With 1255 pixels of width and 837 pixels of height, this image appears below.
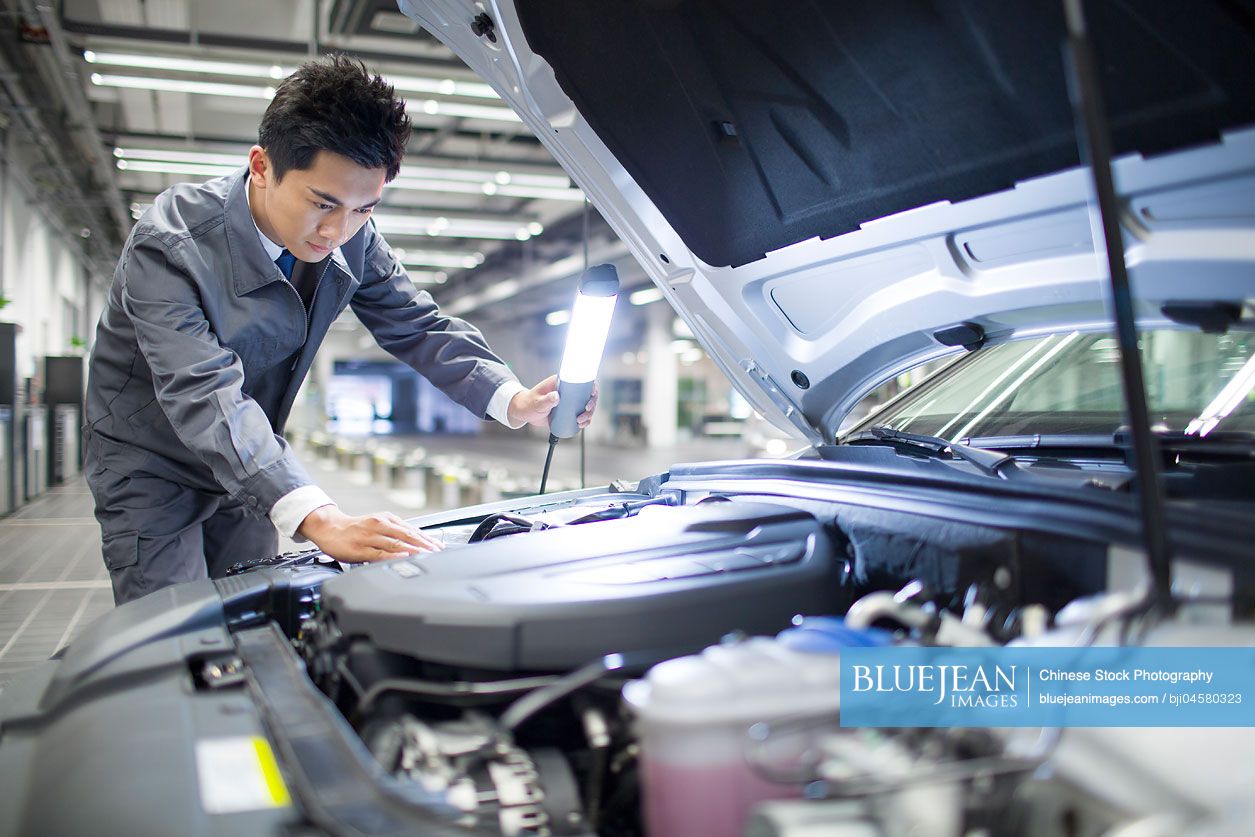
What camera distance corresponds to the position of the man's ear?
5.43 feet

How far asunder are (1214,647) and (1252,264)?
0.50 m

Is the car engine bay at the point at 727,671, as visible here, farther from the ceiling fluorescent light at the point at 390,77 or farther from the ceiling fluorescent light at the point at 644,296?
the ceiling fluorescent light at the point at 644,296

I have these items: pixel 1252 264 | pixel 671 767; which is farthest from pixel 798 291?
pixel 671 767

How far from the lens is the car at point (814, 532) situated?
0.74 metres

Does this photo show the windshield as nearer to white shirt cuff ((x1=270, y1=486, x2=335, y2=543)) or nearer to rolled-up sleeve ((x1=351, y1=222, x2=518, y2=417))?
rolled-up sleeve ((x1=351, y1=222, x2=518, y2=417))

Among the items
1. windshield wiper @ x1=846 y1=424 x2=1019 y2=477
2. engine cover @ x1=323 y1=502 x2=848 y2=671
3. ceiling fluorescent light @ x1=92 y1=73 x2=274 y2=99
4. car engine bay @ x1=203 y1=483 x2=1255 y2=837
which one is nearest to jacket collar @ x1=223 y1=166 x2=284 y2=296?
car engine bay @ x1=203 y1=483 x2=1255 y2=837

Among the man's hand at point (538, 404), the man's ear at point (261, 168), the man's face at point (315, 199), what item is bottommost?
the man's hand at point (538, 404)

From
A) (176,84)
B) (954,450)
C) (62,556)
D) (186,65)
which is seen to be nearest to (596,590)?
(954,450)

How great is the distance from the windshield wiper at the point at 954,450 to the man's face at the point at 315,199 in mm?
1026

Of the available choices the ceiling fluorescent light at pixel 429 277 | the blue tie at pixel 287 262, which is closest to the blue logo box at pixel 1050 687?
the blue tie at pixel 287 262

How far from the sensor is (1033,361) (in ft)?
5.79

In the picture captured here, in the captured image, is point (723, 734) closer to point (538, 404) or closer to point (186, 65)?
point (538, 404)

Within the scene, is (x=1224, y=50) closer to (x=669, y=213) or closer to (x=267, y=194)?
(x=669, y=213)

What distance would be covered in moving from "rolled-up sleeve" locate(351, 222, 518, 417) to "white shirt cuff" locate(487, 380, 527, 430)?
0.02m
